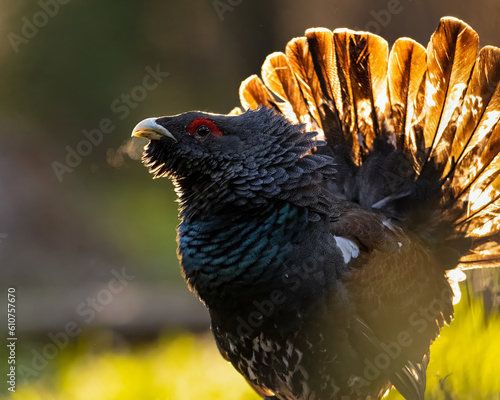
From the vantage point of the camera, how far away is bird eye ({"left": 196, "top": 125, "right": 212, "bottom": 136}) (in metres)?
2.61

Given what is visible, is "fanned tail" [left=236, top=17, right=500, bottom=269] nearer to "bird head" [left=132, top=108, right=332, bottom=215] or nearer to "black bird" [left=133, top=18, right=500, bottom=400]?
"black bird" [left=133, top=18, right=500, bottom=400]

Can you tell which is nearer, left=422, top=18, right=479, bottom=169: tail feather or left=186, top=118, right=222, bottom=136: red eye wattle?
left=186, top=118, right=222, bottom=136: red eye wattle

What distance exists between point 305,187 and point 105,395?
2.12 metres

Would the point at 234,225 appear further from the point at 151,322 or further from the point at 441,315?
the point at 151,322

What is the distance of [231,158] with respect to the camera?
8.44ft

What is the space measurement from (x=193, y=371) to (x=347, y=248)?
79.0 inches
